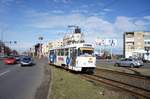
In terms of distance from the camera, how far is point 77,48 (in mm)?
26375

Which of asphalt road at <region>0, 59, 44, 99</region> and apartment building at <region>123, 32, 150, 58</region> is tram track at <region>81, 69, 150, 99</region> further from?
apartment building at <region>123, 32, 150, 58</region>

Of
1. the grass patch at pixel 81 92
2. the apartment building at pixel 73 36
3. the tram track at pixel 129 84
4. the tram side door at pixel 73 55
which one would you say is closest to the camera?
the grass patch at pixel 81 92


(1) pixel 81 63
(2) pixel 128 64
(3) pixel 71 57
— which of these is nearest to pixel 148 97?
(1) pixel 81 63

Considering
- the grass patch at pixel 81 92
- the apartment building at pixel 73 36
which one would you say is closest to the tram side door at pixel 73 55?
the grass patch at pixel 81 92

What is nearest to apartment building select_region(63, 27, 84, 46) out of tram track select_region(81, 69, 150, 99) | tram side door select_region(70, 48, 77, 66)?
tram side door select_region(70, 48, 77, 66)

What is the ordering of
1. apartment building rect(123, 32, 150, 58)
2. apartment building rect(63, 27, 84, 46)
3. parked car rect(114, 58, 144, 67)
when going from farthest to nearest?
apartment building rect(123, 32, 150, 58) < apartment building rect(63, 27, 84, 46) < parked car rect(114, 58, 144, 67)

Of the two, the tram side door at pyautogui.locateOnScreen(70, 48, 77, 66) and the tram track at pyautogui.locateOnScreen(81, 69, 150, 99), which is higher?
the tram side door at pyautogui.locateOnScreen(70, 48, 77, 66)

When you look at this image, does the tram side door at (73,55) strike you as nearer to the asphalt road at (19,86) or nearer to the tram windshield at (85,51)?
the tram windshield at (85,51)

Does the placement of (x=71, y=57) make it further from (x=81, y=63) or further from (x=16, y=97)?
(x=16, y=97)

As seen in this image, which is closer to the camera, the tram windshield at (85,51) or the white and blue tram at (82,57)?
the white and blue tram at (82,57)

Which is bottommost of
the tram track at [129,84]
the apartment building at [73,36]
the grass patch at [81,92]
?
the tram track at [129,84]

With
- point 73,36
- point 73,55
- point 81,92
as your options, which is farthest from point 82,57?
point 73,36

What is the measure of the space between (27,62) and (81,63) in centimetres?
1987

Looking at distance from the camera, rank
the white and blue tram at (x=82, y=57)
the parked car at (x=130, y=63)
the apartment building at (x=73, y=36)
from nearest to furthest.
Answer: the white and blue tram at (x=82, y=57) → the parked car at (x=130, y=63) → the apartment building at (x=73, y=36)
